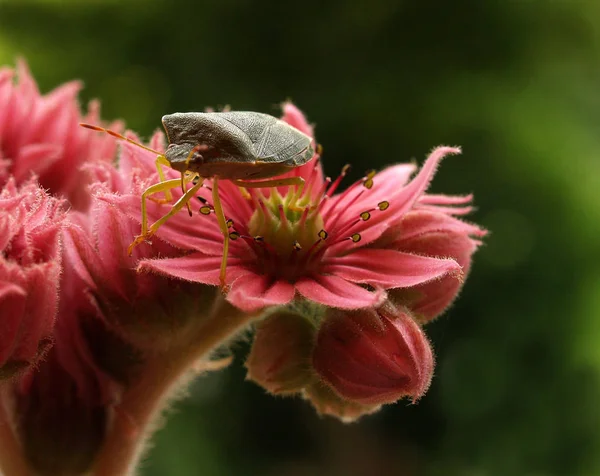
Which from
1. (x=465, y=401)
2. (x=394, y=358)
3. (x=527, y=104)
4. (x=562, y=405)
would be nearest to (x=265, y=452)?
(x=465, y=401)

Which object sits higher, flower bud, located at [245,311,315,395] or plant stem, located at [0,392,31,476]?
flower bud, located at [245,311,315,395]

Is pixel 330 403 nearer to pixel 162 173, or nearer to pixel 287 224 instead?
pixel 287 224

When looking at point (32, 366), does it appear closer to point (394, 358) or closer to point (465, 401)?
point (394, 358)

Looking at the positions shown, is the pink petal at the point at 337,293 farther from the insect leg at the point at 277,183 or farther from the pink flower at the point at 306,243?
the insect leg at the point at 277,183

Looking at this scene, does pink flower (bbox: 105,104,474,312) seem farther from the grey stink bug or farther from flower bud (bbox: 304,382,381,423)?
flower bud (bbox: 304,382,381,423)

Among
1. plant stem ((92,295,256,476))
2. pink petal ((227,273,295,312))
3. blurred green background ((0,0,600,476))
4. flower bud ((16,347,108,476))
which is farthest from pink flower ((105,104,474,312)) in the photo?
blurred green background ((0,0,600,476))
